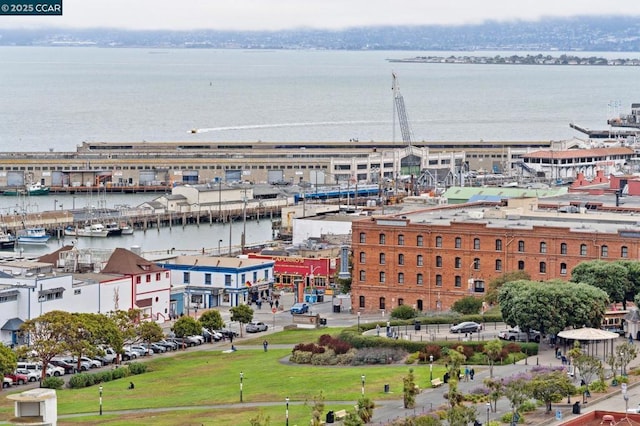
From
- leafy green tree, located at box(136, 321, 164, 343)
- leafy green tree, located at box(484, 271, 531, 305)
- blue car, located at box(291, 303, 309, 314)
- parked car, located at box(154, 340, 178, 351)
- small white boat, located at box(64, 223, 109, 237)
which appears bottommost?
small white boat, located at box(64, 223, 109, 237)

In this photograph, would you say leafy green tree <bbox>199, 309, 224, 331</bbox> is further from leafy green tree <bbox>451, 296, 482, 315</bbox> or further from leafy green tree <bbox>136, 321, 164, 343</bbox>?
leafy green tree <bbox>451, 296, 482, 315</bbox>

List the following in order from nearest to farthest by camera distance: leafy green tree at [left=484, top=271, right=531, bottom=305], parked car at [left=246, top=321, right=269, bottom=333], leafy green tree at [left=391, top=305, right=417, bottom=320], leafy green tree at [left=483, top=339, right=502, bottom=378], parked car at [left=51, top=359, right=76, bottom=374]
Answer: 1. leafy green tree at [left=483, top=339, right=502, bottom=378]
2. parked car at [left=51, top=359, right=76, bottom=374]
3. leafy green tree at [left=391, top=305, right=417, bottom=320]
4. leafy green tree at [left=484, top=271, right=531, bottom=305]
5. parked car at [left=246, top=321, right=269, bottom=333]

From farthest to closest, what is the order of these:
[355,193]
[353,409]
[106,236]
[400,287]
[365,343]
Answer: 1. [355,193]
2. [106,236]
3. [400,287]
4. [365,343]
5. [353,409]

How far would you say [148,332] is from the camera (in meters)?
60.7

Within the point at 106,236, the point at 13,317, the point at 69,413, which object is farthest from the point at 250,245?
the point at 69,413

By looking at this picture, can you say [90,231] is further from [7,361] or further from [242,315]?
[7,361]

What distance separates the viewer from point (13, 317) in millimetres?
62812

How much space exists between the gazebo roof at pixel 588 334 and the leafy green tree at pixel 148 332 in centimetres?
1468

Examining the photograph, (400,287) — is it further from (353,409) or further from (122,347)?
(353,409)

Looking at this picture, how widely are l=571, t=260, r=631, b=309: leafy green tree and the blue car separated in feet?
40.5

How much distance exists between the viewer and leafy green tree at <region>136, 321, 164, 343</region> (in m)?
60.7

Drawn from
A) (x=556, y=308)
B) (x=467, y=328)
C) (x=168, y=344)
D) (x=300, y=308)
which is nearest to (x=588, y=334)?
(x=556, y=308)

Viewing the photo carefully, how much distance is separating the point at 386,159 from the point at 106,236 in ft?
135

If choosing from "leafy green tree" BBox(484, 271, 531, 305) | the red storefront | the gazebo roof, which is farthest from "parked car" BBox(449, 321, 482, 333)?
the red storefront
